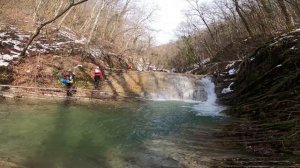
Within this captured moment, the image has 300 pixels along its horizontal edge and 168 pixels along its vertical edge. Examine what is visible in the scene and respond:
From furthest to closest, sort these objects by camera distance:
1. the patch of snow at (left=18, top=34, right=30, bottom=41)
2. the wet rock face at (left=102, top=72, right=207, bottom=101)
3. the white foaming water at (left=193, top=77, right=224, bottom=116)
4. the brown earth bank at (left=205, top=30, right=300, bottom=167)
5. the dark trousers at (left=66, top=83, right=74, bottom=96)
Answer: the patch of snow at (left=18, top=34, right=30, bottom=41) < the wet rock face at (left=102, top=72, right=207, bottom=101) < the dark trousers at (left=66, top=83, right=74, bottom=96) < the white foaming water at (left=193, top=77, right=224, bottom=116) < the brown earth bank at (left=205, top=30, right=300, bottom=167)

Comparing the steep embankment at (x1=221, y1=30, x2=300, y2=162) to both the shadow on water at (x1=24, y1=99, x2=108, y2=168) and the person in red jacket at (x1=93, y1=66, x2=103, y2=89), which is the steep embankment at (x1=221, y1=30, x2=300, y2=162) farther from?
the person in red jacket at (x1=93, y1=66, x2=103, y2=89)

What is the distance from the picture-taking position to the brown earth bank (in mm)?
8555

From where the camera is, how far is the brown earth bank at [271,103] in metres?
8.55

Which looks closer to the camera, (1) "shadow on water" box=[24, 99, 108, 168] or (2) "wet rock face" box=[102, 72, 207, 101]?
(1) "shadow on water" box=[24, 99, 108, 168]

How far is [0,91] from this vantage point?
18.4m

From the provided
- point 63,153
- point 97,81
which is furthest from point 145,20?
point 63,153

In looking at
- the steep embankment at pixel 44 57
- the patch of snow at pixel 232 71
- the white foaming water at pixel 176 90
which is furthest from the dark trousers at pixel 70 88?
the patch of snow at pixel 232 71

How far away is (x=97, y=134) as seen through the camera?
11.9 meters

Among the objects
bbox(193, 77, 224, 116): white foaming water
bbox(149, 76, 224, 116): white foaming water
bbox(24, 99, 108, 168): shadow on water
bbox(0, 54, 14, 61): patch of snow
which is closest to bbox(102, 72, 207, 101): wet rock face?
bbox(149, 76, 224, 116): white foaming water

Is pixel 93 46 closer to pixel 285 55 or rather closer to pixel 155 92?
pixel 155 92

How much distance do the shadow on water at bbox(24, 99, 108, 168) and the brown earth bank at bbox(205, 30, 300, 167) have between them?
13.5 ft

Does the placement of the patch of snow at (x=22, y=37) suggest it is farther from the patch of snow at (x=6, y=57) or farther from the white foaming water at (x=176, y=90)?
the white foaming water at (x=176, y=90)

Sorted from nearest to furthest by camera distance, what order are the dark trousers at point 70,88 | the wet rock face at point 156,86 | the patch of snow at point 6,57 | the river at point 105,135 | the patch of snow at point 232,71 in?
the river at point 105,135, the dark trousers at point 70,88, the patch of snow at point 6,57, the wet rock face at point 156,86, the patch of snow at point 232,71

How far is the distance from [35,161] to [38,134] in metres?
2.99
